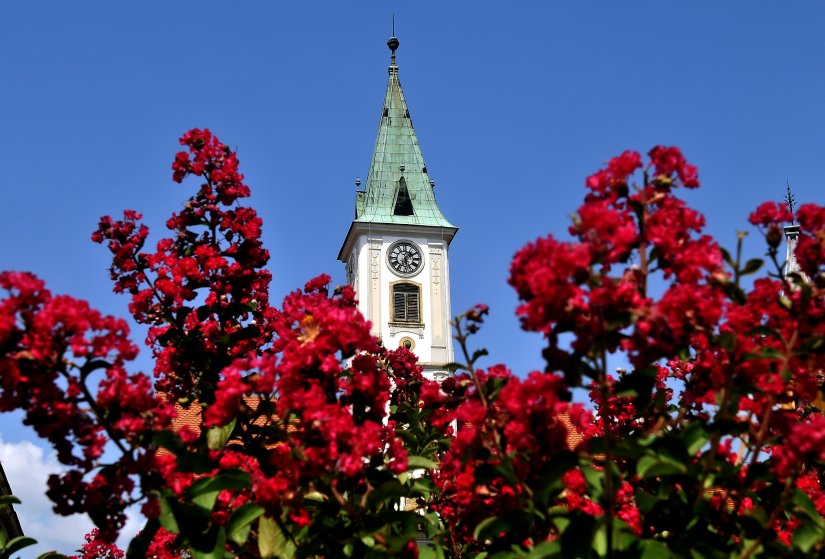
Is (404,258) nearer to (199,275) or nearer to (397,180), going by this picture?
(397,180)

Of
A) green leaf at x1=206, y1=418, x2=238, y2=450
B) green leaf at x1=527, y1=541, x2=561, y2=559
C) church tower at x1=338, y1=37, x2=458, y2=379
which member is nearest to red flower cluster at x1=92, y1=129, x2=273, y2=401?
green leaf at x1=206, y1=418, x2=238, y2=450

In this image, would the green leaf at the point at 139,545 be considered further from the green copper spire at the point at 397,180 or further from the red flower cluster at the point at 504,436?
the green copper spire at the point at 397,180

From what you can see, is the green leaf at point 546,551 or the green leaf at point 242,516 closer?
the green leaf at point 546,551

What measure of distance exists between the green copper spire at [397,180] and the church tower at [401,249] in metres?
0.06

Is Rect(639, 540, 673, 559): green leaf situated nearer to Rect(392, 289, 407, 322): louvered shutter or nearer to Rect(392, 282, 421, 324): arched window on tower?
Rect(392, 282, 421, 324): arched window on tower

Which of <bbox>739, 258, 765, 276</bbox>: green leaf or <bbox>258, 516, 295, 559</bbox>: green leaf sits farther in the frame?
<bbox>258, 516, 295, 559</bbox>: green leaf

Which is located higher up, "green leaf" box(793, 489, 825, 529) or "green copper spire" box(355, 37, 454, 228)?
"green copper spire" box(355, 37, 454, 228)

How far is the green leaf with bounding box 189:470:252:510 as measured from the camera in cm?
370

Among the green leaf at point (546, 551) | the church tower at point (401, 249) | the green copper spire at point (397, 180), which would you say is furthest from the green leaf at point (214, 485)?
the green copper spire at point (397, 180)

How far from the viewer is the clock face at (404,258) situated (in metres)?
47.2

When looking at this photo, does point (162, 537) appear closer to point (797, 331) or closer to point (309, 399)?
point (309, 399)

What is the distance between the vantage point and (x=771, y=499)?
12.8ft

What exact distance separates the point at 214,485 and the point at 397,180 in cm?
4738

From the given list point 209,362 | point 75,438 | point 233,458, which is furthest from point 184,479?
point 209,362
